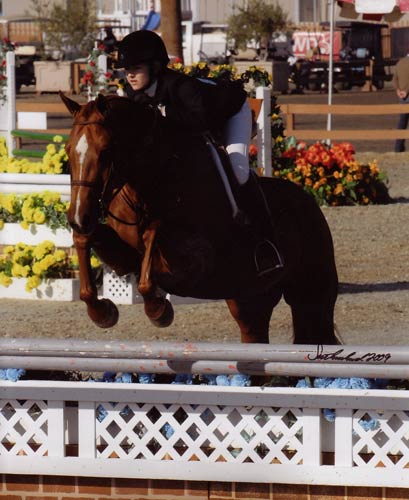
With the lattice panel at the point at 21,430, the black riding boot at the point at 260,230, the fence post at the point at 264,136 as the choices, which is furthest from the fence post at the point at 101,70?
the lattice panel at the point at 21,430

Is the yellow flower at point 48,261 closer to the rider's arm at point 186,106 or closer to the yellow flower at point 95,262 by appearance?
the yellow flower at point 95,262

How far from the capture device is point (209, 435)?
487 cm

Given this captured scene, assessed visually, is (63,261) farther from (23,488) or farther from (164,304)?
(23,488)

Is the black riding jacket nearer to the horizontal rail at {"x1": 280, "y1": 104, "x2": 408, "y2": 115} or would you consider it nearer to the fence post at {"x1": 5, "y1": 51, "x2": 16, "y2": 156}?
A: the fence post at {"x1": 5, "y1": 51, "x2": 16, "y2": 156}

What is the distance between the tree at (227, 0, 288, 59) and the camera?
4925 cm

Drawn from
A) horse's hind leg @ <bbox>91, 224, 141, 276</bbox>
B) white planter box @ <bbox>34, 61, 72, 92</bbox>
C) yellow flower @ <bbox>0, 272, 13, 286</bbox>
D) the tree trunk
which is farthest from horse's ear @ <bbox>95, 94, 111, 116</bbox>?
white planter box @ <bbox>34, 61, 72, 92</bbox>

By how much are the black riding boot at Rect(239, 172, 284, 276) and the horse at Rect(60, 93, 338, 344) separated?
5 cm

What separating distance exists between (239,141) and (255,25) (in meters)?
43.9

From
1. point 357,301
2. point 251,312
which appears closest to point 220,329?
point 357,301

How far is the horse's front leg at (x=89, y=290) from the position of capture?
554cm

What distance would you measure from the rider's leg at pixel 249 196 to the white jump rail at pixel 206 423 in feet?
4.21

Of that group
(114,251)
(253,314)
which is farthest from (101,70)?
(114,251)

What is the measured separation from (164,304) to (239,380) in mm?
619

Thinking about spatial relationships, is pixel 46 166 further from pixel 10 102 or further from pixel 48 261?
pixel 10 102
